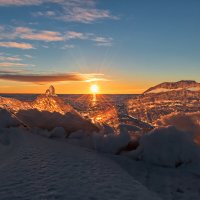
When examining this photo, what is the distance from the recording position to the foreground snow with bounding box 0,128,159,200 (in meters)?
5.02

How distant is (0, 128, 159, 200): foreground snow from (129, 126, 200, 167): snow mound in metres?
0.99

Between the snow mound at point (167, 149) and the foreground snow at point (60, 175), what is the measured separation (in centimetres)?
99

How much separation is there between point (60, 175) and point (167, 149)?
305cm

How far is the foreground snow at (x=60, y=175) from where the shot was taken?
5023 mm

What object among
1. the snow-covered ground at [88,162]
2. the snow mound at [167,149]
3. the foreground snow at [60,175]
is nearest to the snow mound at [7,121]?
the snow-covered ground at [88,162]

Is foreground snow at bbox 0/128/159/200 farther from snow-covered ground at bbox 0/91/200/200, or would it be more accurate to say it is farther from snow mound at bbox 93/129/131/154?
snow mound at bbox 93/129/131/154

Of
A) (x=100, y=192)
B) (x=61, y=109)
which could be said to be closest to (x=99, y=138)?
(x=100, y=192)

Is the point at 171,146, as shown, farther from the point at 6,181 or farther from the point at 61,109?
the point at 61,109

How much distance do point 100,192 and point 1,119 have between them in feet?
21.5

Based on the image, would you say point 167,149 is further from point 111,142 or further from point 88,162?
point 88,162

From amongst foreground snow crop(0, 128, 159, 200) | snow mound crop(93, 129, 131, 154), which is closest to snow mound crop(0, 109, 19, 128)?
foreground snow crop(0, 128, 159, 200)

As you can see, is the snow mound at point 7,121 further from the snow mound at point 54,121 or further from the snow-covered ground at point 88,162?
the snow mound at point 54,121

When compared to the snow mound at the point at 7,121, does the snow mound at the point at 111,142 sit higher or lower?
lower

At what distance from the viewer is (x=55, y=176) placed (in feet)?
19.2
